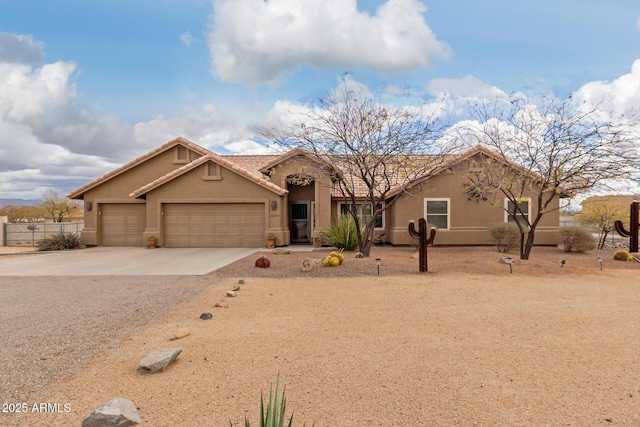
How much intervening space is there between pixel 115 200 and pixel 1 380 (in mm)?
18559

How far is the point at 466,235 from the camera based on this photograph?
19.6 meters

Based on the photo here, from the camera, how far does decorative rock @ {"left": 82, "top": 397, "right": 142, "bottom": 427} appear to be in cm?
321

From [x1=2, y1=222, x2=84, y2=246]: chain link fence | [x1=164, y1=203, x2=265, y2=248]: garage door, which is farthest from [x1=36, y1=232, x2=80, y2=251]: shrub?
[x1=164, y1=203, x2=265, y2=248]: garage door

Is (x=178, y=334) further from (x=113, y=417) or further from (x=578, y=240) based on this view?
(x=578, y=240)

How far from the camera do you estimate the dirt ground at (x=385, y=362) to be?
3539mm

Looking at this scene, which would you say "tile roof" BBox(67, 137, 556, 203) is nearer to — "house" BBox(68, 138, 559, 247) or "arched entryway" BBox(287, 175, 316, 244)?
"house" BBox(68, 138, 559, 247)

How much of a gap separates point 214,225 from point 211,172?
263 cm

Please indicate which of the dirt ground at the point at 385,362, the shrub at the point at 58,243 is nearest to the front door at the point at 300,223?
the shrub at the point at 58,243

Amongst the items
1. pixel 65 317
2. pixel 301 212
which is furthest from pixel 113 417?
pixel 301 212

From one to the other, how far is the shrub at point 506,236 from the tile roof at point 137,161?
15.0m

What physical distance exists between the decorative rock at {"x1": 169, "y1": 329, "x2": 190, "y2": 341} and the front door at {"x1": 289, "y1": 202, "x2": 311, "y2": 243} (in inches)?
625

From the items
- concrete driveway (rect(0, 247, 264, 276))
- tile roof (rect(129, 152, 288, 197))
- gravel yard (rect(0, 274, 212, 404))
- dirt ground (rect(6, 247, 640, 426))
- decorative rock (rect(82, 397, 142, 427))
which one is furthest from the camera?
tile roof (rect(129, 152, 288, 197))

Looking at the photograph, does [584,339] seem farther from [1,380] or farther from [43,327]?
[43,327]

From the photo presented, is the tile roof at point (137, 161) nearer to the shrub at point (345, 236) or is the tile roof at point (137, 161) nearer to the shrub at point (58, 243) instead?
the shrub at point (58, 243)
